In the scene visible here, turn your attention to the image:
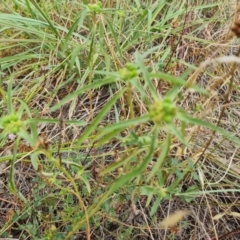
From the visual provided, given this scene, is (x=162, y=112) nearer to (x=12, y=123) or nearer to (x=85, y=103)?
(x=12, y=123)

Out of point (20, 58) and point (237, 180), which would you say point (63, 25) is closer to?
point (20, 58)

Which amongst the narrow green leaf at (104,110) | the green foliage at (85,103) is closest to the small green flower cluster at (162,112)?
the narrow green leaf at (104,110)

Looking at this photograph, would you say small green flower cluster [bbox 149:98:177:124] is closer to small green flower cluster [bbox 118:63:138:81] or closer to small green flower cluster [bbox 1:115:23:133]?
small green flower cluster [bbox 118:63:138:81]

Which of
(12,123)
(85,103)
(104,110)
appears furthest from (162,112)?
(85,103)

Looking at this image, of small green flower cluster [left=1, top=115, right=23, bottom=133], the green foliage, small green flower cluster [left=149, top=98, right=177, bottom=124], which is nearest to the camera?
small green flower cluster [left=149, top=98, right=177, bottom=124]

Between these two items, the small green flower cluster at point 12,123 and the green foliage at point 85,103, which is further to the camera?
the green foliage at point 85,103

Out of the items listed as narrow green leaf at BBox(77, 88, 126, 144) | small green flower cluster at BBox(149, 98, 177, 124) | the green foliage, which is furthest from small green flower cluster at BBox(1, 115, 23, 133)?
small green flower cluster at BBox(149, 98, 177, 124)

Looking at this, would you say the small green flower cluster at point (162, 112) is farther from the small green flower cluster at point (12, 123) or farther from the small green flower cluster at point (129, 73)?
the small green flower cluster at point (12, 123)

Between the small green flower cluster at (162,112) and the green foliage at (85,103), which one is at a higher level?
the small green flower cluster at (162,112)

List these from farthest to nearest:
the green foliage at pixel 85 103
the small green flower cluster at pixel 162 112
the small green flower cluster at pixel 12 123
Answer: the green foliage at pixel 85 103
the small green flower cluster at pixel 12 123
the small green flower cluster at pixel 162 112

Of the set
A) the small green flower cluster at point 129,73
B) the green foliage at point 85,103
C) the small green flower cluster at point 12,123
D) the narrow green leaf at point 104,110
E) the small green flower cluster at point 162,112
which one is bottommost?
the green foliage at point 85,103

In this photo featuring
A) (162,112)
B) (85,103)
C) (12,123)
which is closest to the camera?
(162,112)

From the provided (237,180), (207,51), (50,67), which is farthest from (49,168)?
→ (207,51)
